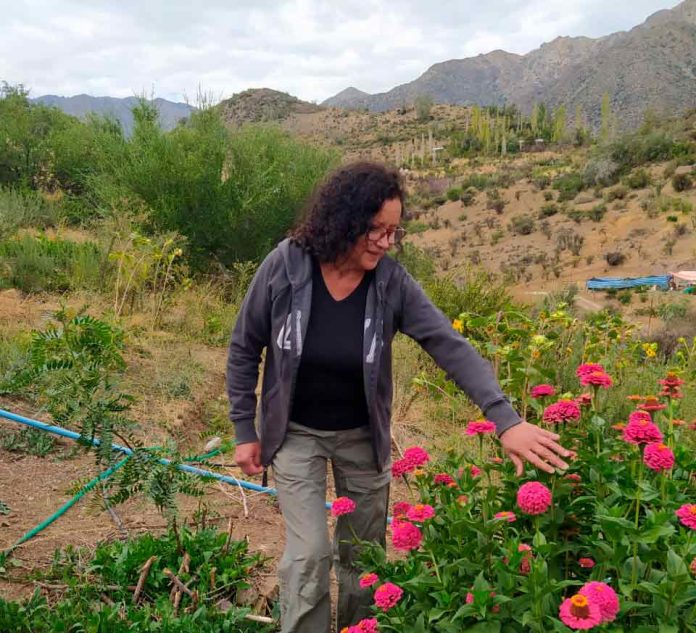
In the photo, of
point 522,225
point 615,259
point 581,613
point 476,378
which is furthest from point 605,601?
point 522,225

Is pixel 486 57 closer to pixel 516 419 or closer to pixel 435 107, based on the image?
pixel 435 107

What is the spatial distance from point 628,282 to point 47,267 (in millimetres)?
15142

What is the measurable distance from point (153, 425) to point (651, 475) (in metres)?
3.64

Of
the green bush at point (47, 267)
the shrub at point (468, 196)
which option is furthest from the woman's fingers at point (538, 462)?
the shrub at point (468, 196)

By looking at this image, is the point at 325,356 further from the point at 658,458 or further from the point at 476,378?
the point at 658,458

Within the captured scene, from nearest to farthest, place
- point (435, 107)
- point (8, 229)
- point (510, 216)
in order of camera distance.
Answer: point (8, 229), point (510, 216), point (435, 107)

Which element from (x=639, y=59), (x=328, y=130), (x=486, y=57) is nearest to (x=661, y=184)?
(x=328, y=130)

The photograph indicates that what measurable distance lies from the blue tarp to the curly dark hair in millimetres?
17388

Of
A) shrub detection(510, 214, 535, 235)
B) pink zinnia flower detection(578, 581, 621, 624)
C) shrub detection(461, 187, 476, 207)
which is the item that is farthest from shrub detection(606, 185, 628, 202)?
pink zinnia flower detection(578, 581, 621, 624)

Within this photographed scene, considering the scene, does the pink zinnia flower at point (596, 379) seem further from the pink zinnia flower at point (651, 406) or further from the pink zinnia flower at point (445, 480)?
the pink zinnia flower at point (445, 480)

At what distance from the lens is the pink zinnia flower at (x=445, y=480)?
2131 mm

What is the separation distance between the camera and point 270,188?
10047 mm

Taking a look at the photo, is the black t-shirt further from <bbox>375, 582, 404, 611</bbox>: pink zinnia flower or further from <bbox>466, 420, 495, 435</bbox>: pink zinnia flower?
<bbox>375, 582, 404, 611</bbox>: pink zinnia flower

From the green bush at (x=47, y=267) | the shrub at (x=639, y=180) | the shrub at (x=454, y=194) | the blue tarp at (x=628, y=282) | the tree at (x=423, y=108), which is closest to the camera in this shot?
the green bush at (x=47, y=267)
